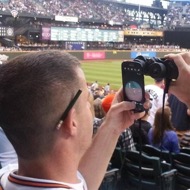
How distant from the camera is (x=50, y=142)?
4.49ft

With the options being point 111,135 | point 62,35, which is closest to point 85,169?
point 111,135

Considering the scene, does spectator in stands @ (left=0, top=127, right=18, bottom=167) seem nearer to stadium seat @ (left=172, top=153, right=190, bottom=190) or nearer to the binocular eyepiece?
the binocular eyepiece

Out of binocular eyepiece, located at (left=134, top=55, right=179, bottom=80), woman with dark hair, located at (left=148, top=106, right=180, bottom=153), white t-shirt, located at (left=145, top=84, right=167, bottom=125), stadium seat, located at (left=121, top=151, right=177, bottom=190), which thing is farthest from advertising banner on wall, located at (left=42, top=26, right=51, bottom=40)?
binocular eyepiece, located at (left=134, top=55, right=179, bottom=80)

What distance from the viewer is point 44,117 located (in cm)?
133

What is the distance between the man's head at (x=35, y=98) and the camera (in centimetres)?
131

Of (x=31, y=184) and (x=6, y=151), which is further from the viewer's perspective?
(x=6, y=151)

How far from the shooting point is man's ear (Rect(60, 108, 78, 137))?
1369 millimetres

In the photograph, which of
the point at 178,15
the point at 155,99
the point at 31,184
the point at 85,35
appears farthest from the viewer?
the point at 178,15

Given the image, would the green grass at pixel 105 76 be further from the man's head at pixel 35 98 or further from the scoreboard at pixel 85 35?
the man's head at pixel 35 98

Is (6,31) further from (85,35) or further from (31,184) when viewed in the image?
(31,184)

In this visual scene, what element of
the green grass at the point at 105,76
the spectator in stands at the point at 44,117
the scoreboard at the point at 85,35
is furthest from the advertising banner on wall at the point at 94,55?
the spectator in stands at the point at 44,117

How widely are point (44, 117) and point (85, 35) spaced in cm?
4485

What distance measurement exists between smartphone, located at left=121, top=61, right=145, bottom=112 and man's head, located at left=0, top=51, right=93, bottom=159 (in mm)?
340

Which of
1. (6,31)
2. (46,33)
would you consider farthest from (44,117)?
(46,33)
